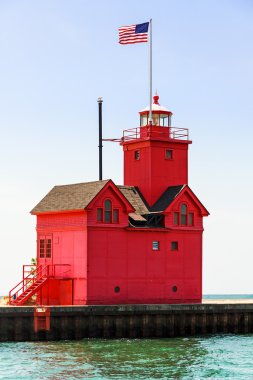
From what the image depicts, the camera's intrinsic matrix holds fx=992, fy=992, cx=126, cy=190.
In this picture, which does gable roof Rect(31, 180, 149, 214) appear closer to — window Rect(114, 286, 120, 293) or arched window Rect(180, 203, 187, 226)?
arched window Rect(180, 203, 187, 226)

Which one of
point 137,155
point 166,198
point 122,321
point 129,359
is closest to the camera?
point 129,359

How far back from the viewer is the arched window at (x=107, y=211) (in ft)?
195

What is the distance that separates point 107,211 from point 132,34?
38.5 feet

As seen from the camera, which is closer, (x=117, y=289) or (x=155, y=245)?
(x=117, y=289)

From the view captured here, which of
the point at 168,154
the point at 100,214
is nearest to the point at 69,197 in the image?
the point at 100,214

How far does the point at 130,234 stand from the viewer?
197 feet

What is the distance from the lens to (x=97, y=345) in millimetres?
53625

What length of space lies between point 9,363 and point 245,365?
11.8 metres

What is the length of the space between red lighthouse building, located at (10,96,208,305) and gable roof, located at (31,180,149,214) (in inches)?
3.3

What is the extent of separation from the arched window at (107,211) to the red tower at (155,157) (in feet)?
16.7

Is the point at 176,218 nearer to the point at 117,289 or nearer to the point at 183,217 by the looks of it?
the point at 183,217

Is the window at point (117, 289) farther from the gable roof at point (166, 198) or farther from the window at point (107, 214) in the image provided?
the gable roof at point (166, 198)

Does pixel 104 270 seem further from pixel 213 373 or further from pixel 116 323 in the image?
pixel 213 373

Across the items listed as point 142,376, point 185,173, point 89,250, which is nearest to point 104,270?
point 89,250
